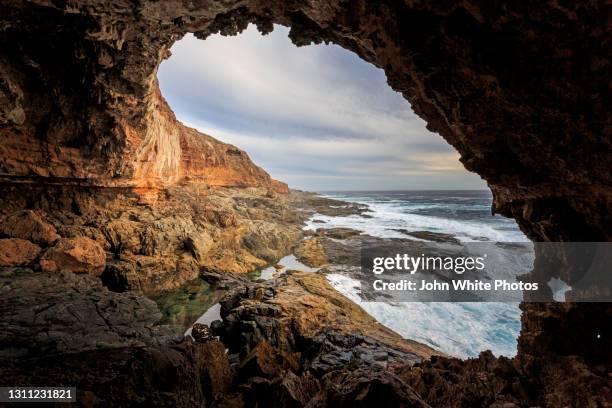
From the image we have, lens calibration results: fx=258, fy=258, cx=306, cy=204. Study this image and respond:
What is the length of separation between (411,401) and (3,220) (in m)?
16.4

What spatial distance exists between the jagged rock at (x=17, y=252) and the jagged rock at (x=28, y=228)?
1.35 feet

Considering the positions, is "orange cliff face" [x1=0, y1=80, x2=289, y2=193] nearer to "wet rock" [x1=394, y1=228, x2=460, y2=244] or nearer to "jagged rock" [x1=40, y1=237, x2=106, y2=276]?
"jagged rock" [x1=40, y1=237, x2=106, y2=276]

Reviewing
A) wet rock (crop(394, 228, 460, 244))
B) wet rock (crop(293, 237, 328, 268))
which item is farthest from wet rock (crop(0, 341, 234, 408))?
wet rock (crop(394, 228, 460, 244))

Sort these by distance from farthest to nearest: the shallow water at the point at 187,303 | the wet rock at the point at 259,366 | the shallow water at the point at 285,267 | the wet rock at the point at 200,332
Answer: the shallow water at the point at 285,267 < the shallow water at the point at 187,303 < the wet rock at the point at 200,332 < the wet rock at the point at 259,366

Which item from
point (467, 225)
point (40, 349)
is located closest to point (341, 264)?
point (40, 349)

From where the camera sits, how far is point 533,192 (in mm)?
5473

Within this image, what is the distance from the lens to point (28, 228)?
→ 11.4 m

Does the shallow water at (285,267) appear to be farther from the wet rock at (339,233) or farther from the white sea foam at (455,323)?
the wet rock at (339,233)

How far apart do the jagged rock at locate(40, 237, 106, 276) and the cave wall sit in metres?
5.38

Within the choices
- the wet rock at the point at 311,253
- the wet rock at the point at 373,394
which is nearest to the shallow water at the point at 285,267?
the wet rock at the point at 311,253

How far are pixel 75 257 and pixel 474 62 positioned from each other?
15638mm

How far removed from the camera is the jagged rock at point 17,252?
10.3 m

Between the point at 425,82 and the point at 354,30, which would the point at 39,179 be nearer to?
the point at 354,30

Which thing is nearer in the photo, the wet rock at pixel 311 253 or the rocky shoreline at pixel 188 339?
the rocky shoreline at pixel 188 339
